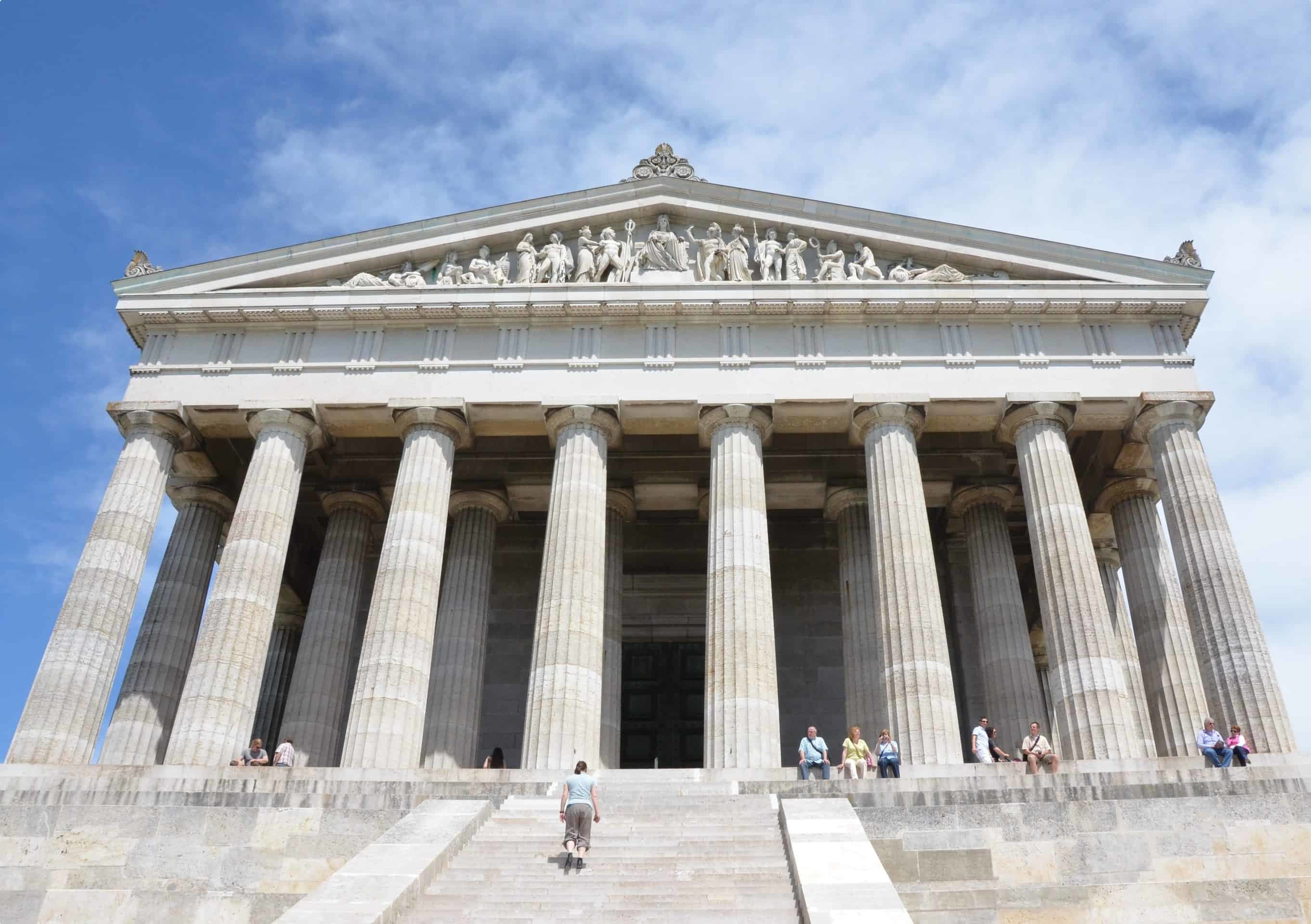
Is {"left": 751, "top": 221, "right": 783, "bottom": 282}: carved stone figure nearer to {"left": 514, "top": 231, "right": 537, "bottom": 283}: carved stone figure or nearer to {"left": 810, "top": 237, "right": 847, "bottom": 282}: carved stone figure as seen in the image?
{"left": 810, "top": 237, "right": 847, "bottom": 282}: carved stone figure

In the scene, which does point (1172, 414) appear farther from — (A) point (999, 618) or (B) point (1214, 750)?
(B) point (1214, 750)

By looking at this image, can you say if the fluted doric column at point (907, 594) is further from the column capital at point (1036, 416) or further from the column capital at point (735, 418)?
the column capital at point (735, 418)

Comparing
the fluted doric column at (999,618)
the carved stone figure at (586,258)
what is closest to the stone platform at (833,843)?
the fluted doric column at (999,618)

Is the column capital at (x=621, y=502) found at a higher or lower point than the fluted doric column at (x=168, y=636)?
higher

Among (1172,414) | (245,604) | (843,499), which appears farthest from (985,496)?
→ (245,604)

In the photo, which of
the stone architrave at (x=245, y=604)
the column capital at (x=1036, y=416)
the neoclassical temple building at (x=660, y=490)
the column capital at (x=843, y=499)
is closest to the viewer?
the stone architrave at (x=245, y=604)

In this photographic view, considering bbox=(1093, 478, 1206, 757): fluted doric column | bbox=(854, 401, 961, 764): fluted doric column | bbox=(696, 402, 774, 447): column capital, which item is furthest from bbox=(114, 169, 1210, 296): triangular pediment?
bbox=(1093, 478, 1206, 757): fluted doric column

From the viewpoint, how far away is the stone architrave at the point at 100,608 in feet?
86.6

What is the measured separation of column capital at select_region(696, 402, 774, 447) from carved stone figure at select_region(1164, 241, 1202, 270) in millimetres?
12449

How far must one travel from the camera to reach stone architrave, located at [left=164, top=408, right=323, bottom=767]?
2628 centimetres

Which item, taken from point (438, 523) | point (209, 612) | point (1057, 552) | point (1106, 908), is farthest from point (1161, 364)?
point (209, 612)

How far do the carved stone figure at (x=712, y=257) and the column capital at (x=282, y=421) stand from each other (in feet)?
39.2

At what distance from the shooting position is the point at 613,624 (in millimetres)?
32062

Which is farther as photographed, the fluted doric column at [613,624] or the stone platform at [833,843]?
the fluted doric column at [613,624]
